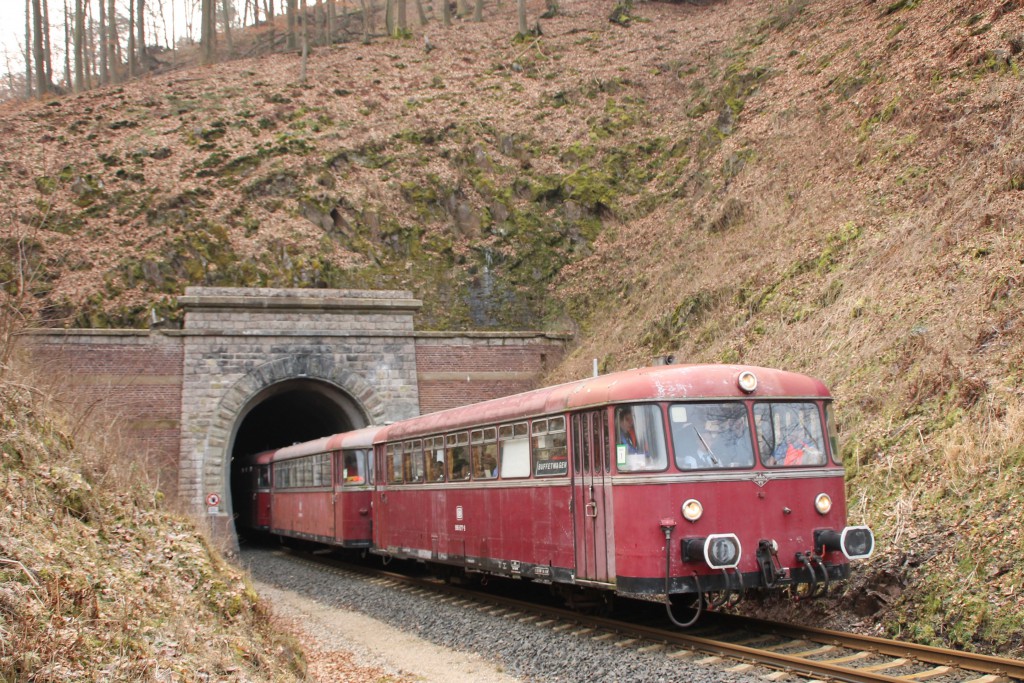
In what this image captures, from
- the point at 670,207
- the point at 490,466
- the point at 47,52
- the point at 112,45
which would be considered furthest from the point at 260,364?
the point at 47,52

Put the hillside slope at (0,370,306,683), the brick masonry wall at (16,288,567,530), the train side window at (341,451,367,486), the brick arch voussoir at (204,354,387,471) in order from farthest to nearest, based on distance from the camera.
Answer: the brick arch voussoir at (204,354,387,471), the brick masonry wall at (16,288,567,530), the train side window at (341,451,367,486), the hillside slope at (0,370,306,683)

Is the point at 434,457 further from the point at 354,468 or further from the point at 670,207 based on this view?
the point at 670,207

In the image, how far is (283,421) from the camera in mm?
35688

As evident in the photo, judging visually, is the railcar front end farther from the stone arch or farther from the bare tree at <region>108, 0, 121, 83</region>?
the bare tree at <region>108, 0, 121, 83</region>

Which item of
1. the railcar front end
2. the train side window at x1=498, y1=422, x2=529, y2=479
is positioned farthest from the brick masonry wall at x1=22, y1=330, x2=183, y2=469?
the railcar front end

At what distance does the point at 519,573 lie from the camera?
472 inches

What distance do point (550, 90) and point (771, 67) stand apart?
12422mm

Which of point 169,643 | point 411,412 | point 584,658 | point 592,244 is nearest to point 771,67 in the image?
point 592,244

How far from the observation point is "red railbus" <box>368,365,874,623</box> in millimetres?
9289

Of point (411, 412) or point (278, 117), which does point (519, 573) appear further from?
point (278, 117)

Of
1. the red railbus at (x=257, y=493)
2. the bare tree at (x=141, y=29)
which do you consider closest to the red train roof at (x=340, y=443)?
the red railbus at (x=257, y=493)

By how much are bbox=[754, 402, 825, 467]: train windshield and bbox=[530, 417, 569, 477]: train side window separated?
2.19m

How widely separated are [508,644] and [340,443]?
10488mm

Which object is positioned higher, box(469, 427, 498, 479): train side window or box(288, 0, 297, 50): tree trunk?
box(288, 0, 297, 50): tree trunk
